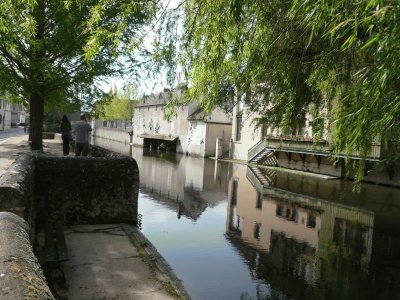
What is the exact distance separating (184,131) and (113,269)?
119 feet

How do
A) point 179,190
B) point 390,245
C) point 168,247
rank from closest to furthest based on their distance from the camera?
point 168,247, point 390,245, point 179,190

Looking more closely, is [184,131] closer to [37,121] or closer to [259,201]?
[37,121]

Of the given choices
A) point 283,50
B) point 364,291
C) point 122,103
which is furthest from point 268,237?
point 122,103

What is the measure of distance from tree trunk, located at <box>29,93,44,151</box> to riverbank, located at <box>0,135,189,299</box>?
774 centimetres

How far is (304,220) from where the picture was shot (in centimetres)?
1115

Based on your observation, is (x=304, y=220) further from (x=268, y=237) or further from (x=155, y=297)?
(x=155, y=297)

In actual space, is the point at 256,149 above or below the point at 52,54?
below

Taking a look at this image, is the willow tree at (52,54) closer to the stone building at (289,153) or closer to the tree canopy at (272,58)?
the tree canopy at (272,58)

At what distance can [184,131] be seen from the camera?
4178 centimetres

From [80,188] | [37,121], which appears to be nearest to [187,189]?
[37,121]

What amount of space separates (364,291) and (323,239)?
3.10m

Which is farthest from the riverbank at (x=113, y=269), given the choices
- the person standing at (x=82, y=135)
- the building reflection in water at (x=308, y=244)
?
the person standing at (x=82, y=135)

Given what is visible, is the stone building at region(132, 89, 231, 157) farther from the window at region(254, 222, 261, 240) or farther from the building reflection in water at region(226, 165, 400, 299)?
the window at region(254, 222, 261, 240)

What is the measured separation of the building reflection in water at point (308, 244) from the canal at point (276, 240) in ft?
0.06
